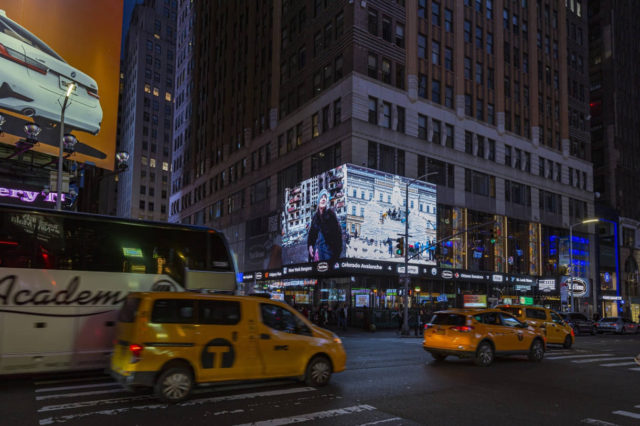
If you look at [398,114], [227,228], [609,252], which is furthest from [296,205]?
[609,252]

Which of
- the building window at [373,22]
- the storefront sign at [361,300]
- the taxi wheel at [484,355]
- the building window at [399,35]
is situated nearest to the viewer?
the taxi wheel at [484,355]

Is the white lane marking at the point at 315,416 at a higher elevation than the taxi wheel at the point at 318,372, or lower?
lower

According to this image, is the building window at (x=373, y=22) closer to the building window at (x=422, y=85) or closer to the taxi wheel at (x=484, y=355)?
the building window at (x=422, y=85)

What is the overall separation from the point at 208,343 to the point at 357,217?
96.1 ft

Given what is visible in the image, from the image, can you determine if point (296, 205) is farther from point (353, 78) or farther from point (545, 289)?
point (545, 289)

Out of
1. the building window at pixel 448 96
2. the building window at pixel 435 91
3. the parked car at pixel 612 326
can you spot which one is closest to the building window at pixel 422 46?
the building window at pixel 435 91

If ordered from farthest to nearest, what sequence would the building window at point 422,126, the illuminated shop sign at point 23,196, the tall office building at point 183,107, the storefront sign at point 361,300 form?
the tall office building at point 183,107 < the building window at point 422,126 < the storefront sign at point 361,300 < the illuminated shop sign at point 23,196

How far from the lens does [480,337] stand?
15.4 meters

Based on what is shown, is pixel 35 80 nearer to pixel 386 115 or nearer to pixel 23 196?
pixel 23 196

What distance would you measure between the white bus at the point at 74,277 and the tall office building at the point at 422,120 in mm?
25719

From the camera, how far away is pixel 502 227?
51.2 metres

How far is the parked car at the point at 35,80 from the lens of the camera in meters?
24.3

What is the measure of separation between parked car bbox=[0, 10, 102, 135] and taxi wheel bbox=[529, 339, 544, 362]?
2179 centimetres

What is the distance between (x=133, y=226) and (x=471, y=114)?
42.6 metres
